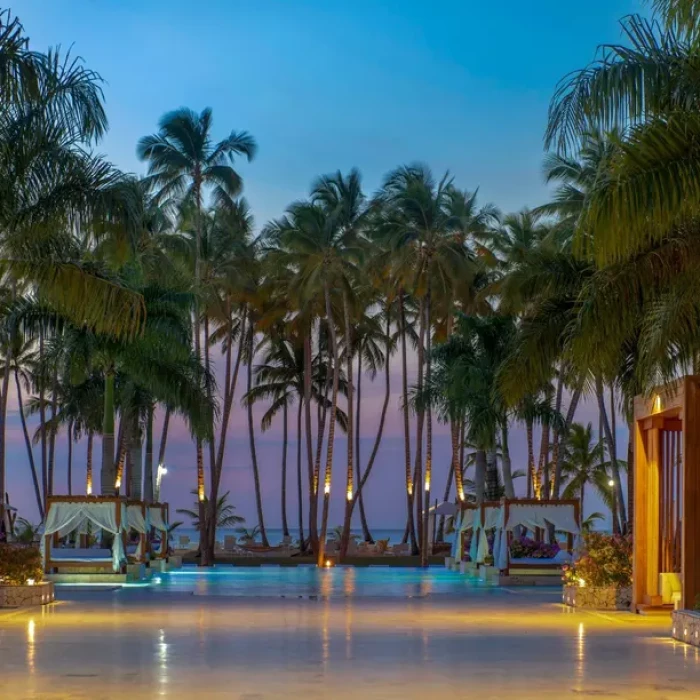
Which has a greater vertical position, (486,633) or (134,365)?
(134,365)

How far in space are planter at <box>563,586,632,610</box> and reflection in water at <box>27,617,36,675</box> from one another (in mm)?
8206

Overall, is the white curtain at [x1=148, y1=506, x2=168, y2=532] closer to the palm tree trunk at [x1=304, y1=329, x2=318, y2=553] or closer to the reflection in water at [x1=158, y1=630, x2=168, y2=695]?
the palm tree trunk at [x1=304, y1=329, x2=318, y2=553]

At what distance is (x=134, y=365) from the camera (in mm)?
30797

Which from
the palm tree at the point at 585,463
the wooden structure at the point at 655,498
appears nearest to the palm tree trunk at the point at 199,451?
the palm tree at the point at 585,463

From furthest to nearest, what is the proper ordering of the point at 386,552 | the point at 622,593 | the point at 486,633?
the point at 386,552 → the point at 622,593 → the point at 486,633

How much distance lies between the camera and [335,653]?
12.3m

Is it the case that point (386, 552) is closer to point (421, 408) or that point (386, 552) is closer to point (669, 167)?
point (421, 408)

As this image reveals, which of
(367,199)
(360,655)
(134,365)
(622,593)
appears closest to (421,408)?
(367,199)

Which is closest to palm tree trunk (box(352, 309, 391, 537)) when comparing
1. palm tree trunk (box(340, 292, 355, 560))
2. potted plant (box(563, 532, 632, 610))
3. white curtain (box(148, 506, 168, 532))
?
palm tree trunk (box(340, 292, 355, 560))

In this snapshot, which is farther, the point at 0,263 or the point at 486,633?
the point at 0,263

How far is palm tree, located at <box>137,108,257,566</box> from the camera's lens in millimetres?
43781

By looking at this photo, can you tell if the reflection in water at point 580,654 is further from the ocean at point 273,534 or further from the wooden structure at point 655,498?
the ocean at point 273,534

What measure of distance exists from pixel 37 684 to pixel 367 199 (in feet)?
115

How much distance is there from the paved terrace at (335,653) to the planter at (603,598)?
460 millimetres
